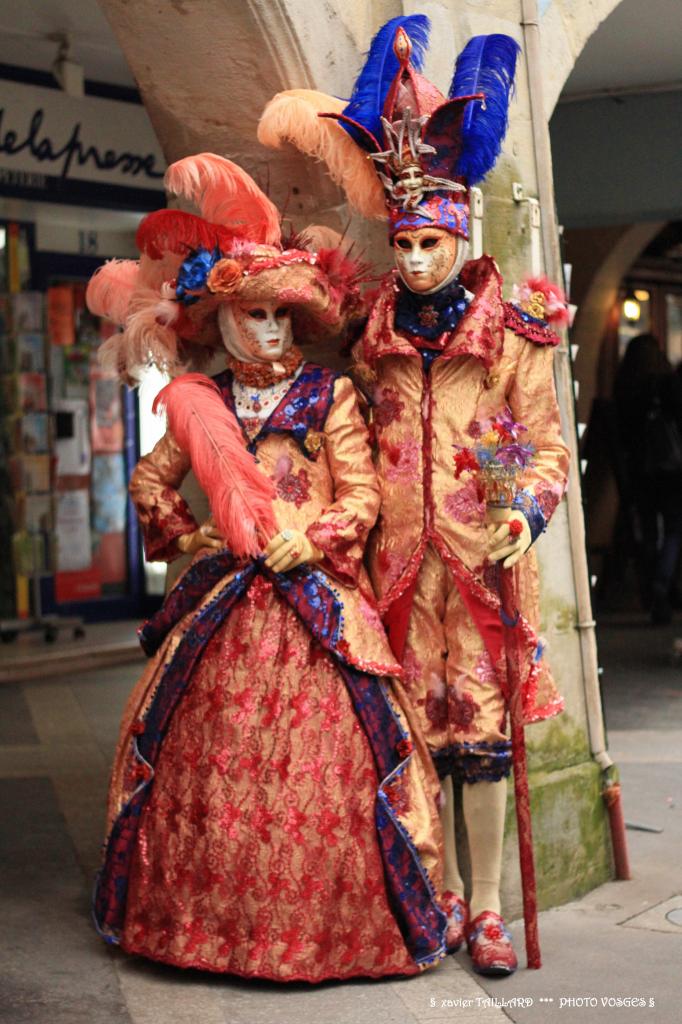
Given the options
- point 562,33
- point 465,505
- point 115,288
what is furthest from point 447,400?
point 562,33

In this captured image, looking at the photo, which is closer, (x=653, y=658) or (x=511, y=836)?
(x=511, y=836)

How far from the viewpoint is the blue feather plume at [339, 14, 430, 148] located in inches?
173

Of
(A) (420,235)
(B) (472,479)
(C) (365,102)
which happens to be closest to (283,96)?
(C) (365,102)

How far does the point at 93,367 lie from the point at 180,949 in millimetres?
8068

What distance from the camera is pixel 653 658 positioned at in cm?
1024

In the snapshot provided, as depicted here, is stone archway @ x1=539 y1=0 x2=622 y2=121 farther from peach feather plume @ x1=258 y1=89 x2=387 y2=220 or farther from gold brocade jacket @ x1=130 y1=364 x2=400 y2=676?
gold brocade jacket @ x1=130 y1=364 x2=400 y2=676

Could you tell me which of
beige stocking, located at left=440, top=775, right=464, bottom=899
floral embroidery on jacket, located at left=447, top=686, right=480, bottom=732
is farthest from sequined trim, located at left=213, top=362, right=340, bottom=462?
beige stocking, located at left=440, top=775, right=464, bottom=899

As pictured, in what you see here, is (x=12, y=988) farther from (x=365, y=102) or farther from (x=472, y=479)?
(x=365, y=102)

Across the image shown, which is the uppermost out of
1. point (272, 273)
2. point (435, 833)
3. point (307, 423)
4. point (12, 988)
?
point (272, 273)

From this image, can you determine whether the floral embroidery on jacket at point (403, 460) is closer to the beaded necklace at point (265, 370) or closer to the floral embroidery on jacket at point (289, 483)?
the floral embroidery on jacket at point (289, 483)

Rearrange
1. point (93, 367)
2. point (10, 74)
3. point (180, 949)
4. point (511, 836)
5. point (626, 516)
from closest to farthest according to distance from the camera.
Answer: point (180, 949), point (511, 836), point (10, 74), point (93, 367), point (626, 516)

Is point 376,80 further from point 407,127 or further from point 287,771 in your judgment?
point 287,771

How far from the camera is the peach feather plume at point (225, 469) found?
4262 mm

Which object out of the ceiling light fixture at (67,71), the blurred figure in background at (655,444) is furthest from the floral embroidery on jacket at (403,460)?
the blurred figure in background at (655,444)
